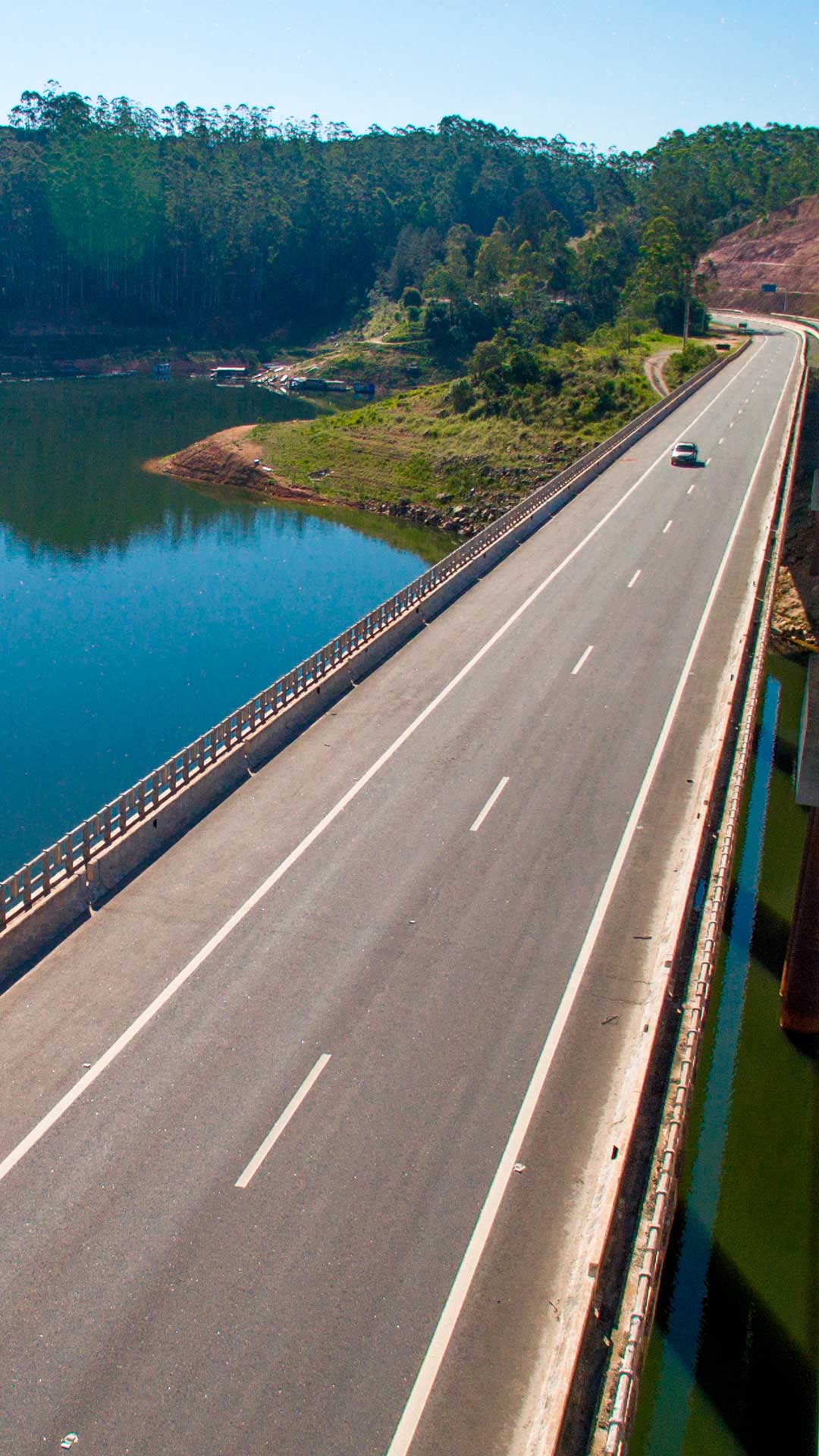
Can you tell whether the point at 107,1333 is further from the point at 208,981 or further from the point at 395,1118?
the point at 208,981

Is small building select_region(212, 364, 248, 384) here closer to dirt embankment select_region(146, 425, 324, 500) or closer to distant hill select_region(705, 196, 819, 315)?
dirt embankment select_region(146, 425, 324, 500)

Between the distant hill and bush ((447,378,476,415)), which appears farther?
the distant hill

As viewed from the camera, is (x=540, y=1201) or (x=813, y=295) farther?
(x=813, y=295)

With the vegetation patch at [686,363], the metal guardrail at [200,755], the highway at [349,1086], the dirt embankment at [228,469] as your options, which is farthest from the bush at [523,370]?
the highway at [349,1086]

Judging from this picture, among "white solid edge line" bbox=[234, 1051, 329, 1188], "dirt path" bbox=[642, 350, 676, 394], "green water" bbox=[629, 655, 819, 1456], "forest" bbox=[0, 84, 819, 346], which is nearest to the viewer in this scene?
"white solid edge line" bbox=[234, 1051, 329, 1188]

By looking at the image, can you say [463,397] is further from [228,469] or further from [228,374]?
[228,374]

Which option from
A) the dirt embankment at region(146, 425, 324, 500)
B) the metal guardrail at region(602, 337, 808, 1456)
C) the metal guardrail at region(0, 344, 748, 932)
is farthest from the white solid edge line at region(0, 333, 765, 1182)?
the dirt embankment at region(146, 425, 324, 500)

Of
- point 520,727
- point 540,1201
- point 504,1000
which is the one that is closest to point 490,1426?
point 540,1201
